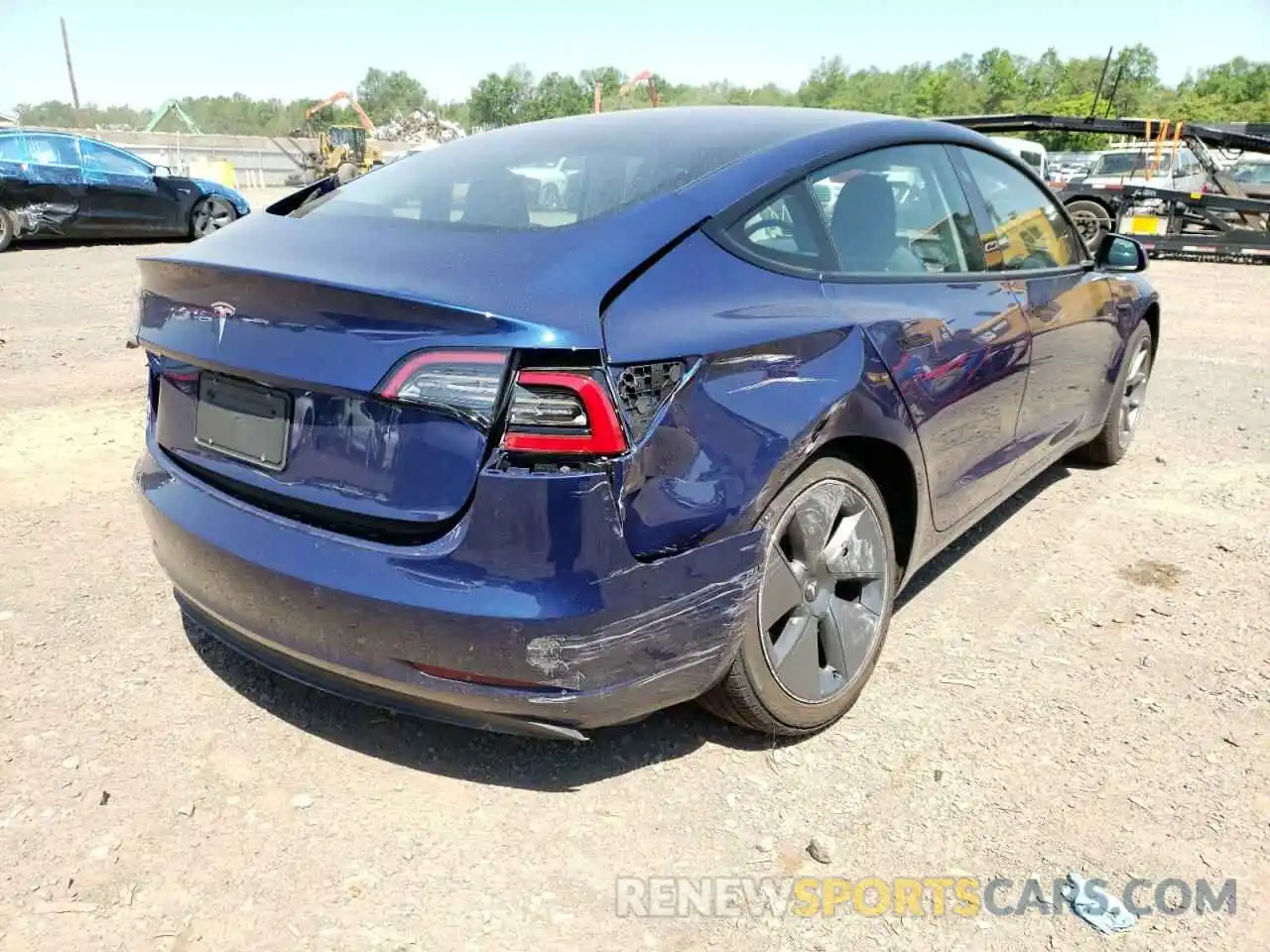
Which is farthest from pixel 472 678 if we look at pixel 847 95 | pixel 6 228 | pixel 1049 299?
pixel 847 95

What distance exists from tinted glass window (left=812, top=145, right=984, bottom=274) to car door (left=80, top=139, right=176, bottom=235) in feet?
42.8

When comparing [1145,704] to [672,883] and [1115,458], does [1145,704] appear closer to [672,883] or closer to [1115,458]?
[672,883]

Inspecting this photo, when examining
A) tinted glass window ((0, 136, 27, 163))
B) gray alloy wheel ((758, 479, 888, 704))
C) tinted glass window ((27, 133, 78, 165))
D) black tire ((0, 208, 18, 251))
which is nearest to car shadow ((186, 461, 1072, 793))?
gray alloy wheel ((758, 479, 888, 704))

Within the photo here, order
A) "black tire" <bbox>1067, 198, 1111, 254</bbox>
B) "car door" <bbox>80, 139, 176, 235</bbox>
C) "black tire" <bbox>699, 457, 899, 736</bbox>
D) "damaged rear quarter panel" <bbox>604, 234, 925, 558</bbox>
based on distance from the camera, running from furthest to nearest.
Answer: "black tire" <bbox>1067, 198, 1111, 254</bbox> < "car door" <bbox>80, 139, 176, 235</bbox> < "black tire" <bbox>699, 457, 899, 736</bbox> < "damaged rear quarter panel" <bbox>604, 234, 925, 558</bbox>

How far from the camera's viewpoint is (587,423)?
1.90 meters

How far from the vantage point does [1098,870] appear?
217cm

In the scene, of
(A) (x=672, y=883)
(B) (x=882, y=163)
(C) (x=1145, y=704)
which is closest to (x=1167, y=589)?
(C) (x=1145, y=704)

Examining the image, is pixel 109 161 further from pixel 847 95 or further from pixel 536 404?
pixel 847 95

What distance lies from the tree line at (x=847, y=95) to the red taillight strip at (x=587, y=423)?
7132cm

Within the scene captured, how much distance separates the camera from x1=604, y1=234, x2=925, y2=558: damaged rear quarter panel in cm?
200

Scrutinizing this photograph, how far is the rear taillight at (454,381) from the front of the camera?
6.21 ft

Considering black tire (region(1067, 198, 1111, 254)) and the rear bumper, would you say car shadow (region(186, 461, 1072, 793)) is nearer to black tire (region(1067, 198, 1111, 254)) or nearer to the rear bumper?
the rear bumper

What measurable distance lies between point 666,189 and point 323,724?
65.3 inches

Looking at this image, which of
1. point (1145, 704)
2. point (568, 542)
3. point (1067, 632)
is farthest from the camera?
point (1067, 632)
